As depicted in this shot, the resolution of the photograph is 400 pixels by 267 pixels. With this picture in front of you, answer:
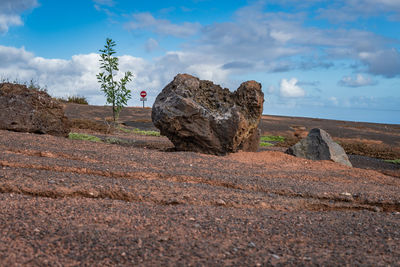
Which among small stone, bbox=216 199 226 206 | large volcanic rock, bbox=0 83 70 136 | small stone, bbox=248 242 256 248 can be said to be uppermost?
large volcanic rock, bbox=0 83 70 136

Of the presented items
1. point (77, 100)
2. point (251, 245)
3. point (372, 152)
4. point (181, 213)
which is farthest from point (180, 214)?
point (77, 100)

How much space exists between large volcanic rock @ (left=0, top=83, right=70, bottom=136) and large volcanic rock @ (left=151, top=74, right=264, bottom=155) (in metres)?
3.38

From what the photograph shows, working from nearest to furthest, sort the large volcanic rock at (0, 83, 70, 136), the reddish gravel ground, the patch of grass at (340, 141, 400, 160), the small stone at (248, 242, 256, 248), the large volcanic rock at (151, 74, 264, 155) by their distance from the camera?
the reddish gravel ground
the small stone at (248, 242, 256, 248)
the large volcanic rock at (151, 74, 264, 155)
the large volcanic rock at (0, 83, 70, 136)
the patch of grass at (340, 141, 400, 160)

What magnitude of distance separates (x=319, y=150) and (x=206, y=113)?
379 centimetres

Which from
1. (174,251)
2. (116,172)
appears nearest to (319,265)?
(174,251)

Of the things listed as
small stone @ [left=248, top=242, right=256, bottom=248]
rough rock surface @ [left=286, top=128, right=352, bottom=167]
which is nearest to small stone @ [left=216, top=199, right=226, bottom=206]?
small stone @ [left=248, top=242, right=256, bottom=248]

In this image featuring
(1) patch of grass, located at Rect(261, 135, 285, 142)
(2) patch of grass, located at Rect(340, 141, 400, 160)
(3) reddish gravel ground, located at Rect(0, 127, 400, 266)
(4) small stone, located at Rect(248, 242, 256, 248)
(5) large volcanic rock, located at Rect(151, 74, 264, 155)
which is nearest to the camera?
(3) reddish gravel ground, located at Rect(0, 127, 400, 266)

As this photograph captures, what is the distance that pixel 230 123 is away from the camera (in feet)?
32.8

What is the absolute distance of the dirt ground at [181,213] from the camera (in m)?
3.51

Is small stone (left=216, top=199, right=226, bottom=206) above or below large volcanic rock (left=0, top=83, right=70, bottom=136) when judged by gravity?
below

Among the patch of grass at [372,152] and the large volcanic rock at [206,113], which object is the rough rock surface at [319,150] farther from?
the patch of grass at [372,152]

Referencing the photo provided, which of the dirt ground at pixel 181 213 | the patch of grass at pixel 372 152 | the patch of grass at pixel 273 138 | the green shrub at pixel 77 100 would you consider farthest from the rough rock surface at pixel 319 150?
the green shrub at pixel 77 100

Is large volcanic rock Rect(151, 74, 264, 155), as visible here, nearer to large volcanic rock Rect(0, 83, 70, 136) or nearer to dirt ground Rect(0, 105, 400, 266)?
dirt ground Rect(0, 105, 400, 266)

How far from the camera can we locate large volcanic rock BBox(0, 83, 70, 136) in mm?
11258
